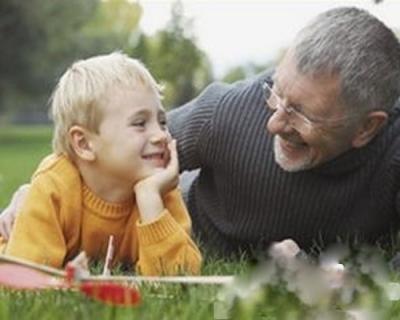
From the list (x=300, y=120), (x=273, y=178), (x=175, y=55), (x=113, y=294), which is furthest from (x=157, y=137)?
(x=175, y=55)

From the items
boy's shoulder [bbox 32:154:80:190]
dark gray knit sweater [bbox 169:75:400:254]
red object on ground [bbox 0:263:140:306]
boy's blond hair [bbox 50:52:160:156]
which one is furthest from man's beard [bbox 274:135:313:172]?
red object on ground [bbox 0:263:140:306]

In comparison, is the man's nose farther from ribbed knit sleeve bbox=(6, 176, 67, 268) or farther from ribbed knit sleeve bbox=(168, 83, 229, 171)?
ribbed knit sleeve bbox=(6, 176, 67, 268)

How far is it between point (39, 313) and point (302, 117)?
59.7 inches

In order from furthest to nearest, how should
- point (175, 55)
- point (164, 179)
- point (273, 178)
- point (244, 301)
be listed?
point (175, 55) < point (273, 178) < point (164, 179) < point (244, 301)

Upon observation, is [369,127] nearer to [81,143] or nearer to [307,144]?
[307,144]

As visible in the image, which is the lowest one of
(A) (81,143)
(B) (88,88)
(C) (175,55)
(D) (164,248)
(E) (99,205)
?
(C) (175,55)

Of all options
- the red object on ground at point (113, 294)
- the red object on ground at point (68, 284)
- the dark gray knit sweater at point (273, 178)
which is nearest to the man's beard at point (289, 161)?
the dark gray knit sweater at point (273, 178)

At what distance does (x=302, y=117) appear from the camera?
4191mm

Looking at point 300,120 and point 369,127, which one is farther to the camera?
point 369,127

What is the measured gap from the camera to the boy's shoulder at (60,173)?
4242 millimetres

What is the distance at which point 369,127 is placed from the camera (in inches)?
172

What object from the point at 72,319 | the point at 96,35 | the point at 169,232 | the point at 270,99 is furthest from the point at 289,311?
the point at 96,35

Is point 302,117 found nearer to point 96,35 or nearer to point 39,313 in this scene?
point 39,313

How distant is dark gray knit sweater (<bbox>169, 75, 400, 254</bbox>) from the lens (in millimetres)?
4605
